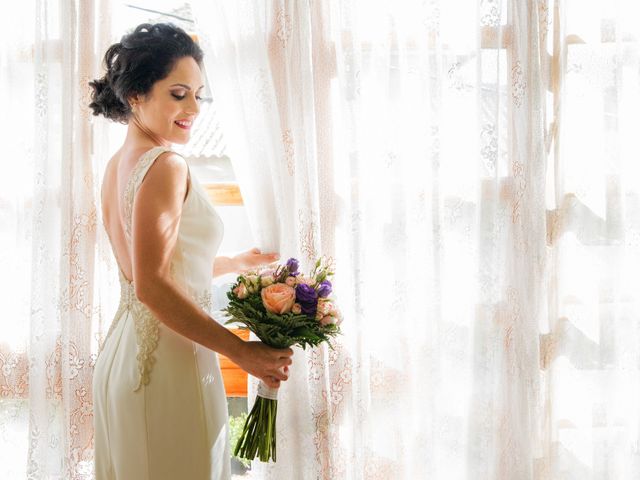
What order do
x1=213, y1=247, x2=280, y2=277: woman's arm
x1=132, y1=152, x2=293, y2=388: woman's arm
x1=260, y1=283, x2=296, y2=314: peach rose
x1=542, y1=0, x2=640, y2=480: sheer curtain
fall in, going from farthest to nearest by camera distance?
x1=542, y1=0, x2=640, y2=480: sheer curtain, x1=213, y1=247, x2=280, y2=277: woman's arm, x1=260, y1=283, x2=296, y2=314: peach rose, x1=132, y1=152, x2=293, y2=388: woman's arm

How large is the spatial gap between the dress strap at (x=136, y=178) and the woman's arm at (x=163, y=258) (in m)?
0.02

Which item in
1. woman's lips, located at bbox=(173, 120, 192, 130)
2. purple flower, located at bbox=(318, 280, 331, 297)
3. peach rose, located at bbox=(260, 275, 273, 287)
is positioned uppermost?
woman's lips, located at bbox=(173, 120, 192, 130)

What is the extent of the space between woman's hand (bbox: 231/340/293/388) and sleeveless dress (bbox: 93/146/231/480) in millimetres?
120

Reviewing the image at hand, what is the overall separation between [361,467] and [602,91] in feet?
5.22

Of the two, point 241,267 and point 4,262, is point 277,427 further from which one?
point 4,262

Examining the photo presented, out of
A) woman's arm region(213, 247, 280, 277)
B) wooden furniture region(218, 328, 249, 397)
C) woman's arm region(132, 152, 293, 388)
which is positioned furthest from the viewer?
wooden furniture region(218, 328, 249, 397)

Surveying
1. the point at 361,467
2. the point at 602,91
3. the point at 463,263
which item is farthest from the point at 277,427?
the point at 602,91

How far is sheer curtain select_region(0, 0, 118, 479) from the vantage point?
234cm

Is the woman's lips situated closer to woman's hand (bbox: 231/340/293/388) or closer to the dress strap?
the dress strap

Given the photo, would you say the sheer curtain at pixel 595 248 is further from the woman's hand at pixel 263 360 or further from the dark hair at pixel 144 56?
the dark hair at pixel 144 56

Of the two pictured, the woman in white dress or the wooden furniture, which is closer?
the woman in white dress

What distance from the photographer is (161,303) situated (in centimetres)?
170

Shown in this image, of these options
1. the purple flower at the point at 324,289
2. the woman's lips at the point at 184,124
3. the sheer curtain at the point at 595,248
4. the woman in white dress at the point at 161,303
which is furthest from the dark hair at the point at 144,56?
the sheer curtain at the point at 595,248

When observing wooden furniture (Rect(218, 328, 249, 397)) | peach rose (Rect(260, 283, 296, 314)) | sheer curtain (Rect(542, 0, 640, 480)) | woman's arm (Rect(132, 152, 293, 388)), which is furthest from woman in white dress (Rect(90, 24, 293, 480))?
sheer curtain (Rect(542, 0, 640, 480))
